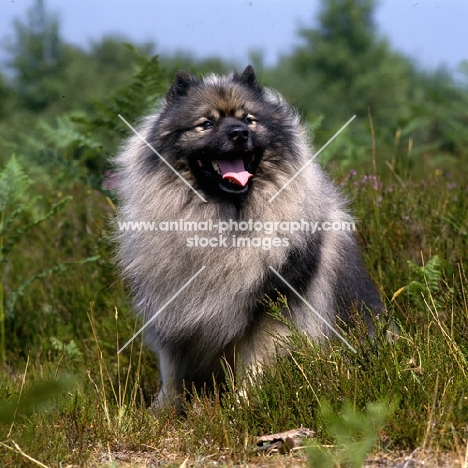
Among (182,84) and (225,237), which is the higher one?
(182,84)

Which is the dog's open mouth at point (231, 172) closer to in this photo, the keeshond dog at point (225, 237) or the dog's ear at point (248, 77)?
the keeshond dog at point (225, 237)

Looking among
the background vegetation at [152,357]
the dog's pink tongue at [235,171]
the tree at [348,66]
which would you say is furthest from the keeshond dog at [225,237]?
the tree at [348,66]

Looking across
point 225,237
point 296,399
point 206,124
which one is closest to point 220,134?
point 206,124

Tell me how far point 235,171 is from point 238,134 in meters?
0.25

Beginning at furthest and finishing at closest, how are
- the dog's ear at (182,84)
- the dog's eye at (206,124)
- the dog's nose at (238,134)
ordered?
the dog's ear at (182,84)
the dog's eye at (206,124)
the dog's nose at (238,134)

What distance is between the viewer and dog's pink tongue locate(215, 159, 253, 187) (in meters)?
4.07

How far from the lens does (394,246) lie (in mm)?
5449

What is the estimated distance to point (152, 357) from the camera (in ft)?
17.0

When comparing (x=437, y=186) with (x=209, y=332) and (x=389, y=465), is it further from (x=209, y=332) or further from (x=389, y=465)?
(x=389, y=465)

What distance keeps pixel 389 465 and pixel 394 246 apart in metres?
2.90

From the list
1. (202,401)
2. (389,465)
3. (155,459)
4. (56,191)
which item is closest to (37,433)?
(155,459)

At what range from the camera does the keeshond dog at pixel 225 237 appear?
4059 mm

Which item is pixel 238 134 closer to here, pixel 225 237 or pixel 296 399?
pixel 225 237

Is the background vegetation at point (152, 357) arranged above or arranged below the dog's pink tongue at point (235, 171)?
below
